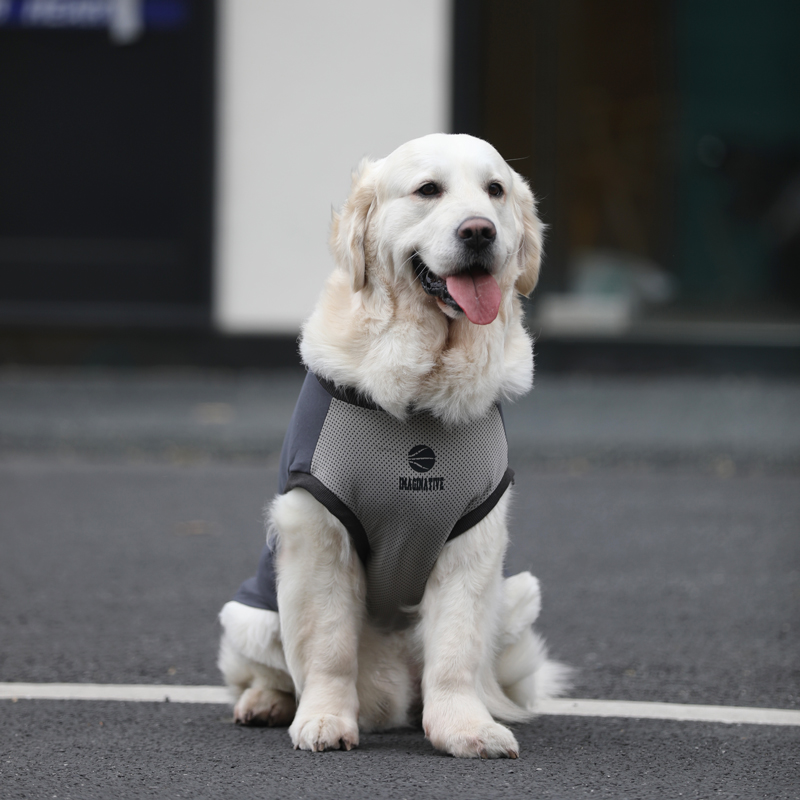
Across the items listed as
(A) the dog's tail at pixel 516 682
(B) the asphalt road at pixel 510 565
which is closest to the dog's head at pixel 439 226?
(A) the dog's tail at pixel 516 682

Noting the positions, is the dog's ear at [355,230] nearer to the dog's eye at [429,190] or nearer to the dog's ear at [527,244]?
the dog's eye at [429,190]

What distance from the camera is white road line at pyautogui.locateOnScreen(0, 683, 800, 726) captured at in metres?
3.54

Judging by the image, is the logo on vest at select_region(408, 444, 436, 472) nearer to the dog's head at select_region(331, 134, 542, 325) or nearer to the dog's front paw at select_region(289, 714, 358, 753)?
the dog's head at select_region(331, 134, 542, 325)

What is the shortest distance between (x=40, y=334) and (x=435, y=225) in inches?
297

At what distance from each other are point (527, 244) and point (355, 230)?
0.51 meters

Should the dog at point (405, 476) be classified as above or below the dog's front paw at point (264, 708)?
above

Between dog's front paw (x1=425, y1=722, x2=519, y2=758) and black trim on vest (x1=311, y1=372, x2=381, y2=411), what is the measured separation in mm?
814

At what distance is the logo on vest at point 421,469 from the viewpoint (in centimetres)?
306

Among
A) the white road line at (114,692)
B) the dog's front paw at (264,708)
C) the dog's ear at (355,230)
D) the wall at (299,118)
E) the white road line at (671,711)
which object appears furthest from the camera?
the wall at (299,118)

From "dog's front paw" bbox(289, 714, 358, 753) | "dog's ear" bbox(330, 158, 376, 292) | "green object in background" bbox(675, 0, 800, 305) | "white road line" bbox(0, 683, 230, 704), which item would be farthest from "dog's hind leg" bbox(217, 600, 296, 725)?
"green object in background" bbox(675, 0, 800, 305)

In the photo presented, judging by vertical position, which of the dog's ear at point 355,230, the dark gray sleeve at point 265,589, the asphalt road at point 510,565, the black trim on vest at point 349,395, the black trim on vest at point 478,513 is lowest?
the asphalt road at point 510,565

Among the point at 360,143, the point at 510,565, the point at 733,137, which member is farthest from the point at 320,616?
the point at 733,137

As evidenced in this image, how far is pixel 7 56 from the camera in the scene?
1009 centimetres

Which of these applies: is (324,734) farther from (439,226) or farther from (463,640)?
(439,226)
